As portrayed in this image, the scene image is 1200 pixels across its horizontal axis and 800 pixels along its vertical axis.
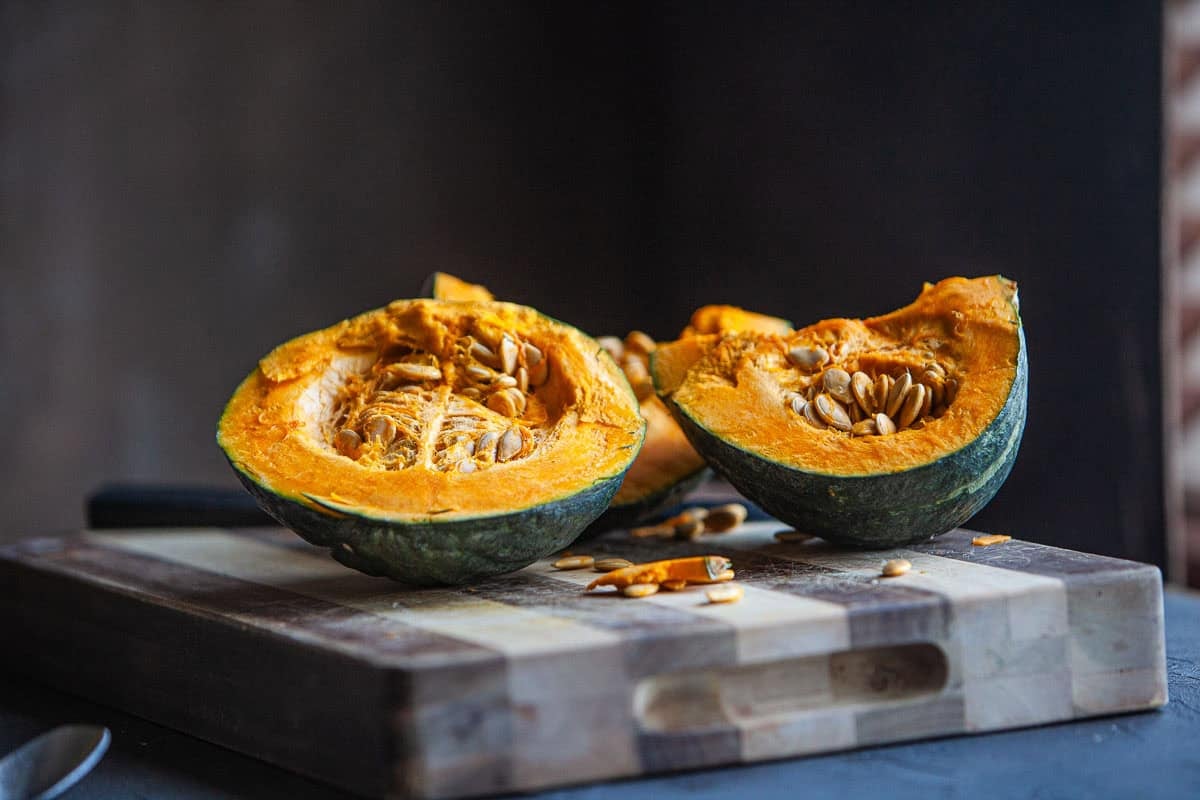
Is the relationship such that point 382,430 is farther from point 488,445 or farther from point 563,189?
point 563,189

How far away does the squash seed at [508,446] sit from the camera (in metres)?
1.86

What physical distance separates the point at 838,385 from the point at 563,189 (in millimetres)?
3131

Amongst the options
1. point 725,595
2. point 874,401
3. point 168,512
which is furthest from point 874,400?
point 168,512

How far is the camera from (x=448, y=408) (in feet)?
6.38

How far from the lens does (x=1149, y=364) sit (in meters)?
2.94

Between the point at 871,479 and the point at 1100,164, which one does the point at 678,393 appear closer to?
the point at 871,479

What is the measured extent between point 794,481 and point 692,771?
478 mm

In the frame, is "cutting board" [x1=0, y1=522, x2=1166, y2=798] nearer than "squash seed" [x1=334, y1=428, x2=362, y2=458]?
Yes

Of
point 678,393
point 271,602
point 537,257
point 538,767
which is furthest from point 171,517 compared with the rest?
point 537,257

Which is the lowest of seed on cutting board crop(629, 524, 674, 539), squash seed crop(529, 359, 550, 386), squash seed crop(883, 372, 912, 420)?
seed on cutting board crop(629, 524, 674, 539)

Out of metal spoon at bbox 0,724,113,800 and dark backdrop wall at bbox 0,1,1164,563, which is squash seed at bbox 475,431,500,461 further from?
dark backdrop wall at bbox 0,1,1164,563

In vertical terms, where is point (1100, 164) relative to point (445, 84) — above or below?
below

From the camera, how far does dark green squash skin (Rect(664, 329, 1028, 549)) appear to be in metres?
1.86

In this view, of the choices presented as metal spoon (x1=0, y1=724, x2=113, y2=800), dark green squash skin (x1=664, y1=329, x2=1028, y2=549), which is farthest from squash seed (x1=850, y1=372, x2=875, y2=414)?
metal spoon (x1=0, y1=724, x2=113, y2=800)
